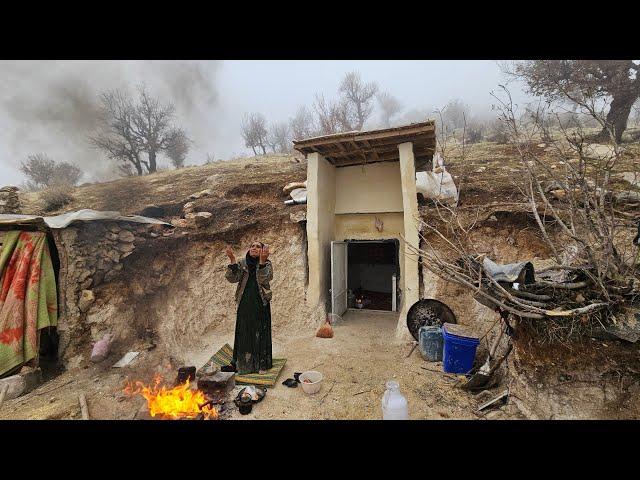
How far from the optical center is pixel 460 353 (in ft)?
17.8

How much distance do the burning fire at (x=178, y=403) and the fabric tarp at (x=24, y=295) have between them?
2.98 metres

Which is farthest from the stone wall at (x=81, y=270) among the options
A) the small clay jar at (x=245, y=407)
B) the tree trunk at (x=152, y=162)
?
the tree trunk at (x=152, y=162)

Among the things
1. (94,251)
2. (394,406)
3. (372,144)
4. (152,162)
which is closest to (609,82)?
(372,144)

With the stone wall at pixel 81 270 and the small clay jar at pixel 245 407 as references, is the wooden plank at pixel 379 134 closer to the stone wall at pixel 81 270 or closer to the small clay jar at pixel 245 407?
the stone wall at pixel 81 270

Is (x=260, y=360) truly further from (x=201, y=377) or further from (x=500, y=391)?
(x=500, y=391)

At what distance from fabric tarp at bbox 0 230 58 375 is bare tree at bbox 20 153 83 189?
59.1ft

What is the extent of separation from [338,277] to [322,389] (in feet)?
13.3

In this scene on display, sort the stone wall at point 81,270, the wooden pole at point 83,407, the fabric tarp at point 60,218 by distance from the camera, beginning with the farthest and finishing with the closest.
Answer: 1. the stone wall at point 81,270
2. the fabric tarp at point 60,218
3. the wooden pole at point 83,407

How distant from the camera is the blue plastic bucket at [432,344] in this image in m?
5.98

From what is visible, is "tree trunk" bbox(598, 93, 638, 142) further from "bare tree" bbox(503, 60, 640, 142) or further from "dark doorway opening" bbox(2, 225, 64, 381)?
"dark doorway opening" bbox(2, 225, 64, 381)

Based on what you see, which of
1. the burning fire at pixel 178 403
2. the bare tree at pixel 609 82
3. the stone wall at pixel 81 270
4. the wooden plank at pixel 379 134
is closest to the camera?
the burning fire at pixel 178 403

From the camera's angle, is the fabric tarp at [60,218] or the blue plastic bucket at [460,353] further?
the fabric tarp at [60,218]

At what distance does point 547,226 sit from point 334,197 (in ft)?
18.4

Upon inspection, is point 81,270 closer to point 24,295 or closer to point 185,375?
point 24,295
